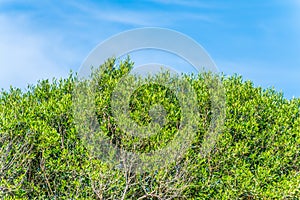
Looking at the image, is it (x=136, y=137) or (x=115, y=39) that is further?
(x=115, y=39)

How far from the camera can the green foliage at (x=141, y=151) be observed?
60.0ft

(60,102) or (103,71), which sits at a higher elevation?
(103,71)

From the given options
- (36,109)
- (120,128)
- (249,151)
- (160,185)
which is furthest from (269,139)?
(36,109)

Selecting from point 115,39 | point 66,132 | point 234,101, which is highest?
point 115,39

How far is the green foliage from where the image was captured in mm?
18281

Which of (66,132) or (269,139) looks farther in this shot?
(269,139)

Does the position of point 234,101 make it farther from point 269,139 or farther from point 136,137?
point 136,137

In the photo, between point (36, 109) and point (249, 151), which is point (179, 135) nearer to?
point (249, 151)

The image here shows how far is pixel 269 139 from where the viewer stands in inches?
A: 792

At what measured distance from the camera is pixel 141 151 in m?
18.5

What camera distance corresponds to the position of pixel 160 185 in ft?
60.9

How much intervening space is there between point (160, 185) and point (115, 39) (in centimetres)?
657

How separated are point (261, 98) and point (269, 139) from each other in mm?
1785

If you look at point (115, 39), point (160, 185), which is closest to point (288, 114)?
point (160, 185)
